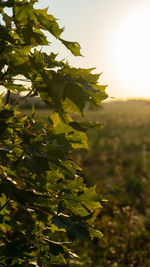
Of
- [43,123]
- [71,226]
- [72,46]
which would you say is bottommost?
[71,226]

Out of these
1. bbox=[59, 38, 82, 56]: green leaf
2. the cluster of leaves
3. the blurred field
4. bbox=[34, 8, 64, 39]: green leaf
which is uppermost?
bbox=[34, 8, 64, 39]: green leaf

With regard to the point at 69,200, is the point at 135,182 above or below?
below

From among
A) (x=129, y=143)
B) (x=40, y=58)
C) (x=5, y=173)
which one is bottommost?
(x=129, y=143)

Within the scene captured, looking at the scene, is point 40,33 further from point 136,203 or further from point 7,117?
point 136,203

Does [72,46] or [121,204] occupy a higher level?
[72,46]

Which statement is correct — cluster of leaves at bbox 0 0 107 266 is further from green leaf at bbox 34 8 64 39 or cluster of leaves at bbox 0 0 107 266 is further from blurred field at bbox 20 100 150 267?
blurred field at bbox 20 100 150 267

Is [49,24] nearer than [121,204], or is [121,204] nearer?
[49,24]

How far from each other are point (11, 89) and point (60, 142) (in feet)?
1.52

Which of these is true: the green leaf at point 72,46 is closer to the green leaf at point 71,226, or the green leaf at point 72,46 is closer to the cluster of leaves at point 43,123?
the cluster of leaves at point 43,123

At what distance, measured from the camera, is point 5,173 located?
144 centimetres

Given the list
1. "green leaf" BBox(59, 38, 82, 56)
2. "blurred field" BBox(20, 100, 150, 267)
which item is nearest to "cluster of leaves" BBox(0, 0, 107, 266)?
"green leaf" BBox(59, 38, 82, 56)

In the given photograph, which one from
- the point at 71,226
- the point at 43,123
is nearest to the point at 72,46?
the point at 43,123

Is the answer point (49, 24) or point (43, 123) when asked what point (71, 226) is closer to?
point (43, 123)

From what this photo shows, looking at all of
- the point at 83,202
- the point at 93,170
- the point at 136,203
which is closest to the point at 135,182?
the point at 136,203
